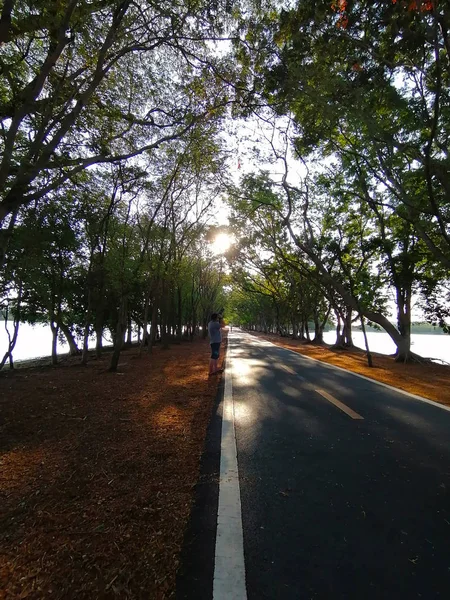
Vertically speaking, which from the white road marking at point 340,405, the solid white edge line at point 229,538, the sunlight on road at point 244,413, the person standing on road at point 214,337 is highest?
the person standing on road at point 214,337

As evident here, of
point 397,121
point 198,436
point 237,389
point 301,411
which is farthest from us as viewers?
point 397,121

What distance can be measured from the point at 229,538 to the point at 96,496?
1.46 metres

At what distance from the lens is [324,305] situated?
37.2 meters

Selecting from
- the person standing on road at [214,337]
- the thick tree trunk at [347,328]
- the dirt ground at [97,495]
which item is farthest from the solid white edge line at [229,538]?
the thick tree trunk at [347,328]

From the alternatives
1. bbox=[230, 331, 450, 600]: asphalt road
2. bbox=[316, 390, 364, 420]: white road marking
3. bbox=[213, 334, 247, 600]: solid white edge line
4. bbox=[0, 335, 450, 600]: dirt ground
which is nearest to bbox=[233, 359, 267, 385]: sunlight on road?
bbox=[316, 390, 364, 420]: white road marking

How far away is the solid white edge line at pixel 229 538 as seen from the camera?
2.01 m

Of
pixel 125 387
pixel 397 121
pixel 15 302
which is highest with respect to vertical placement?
pixel 397 121

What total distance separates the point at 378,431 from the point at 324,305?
3369cm

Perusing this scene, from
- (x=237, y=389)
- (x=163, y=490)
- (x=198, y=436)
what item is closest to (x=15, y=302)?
(x=237, y=389)

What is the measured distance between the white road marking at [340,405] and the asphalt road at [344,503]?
136 mm

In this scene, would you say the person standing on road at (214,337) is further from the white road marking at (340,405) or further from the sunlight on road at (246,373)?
the white road marking at (340,405)

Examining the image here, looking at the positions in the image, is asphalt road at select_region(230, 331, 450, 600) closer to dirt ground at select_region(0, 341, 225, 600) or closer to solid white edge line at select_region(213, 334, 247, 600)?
solid white edge line at select_region(213, 334, 247, 600)

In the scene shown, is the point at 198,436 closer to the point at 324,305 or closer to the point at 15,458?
the point at 15,458

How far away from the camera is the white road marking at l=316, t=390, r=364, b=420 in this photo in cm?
579
